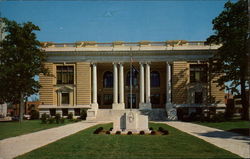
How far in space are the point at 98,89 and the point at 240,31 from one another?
27.9 meters

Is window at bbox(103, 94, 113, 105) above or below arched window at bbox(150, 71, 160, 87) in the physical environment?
below

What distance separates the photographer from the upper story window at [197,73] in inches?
1709

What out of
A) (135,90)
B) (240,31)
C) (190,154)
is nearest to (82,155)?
(190,154)

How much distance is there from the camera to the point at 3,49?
1387 inches

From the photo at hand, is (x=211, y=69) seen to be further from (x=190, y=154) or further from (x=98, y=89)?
(x=190, y=154)

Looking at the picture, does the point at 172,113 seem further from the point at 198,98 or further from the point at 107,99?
the point at 107,99

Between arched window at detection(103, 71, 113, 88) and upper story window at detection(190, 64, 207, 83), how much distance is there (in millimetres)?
15680

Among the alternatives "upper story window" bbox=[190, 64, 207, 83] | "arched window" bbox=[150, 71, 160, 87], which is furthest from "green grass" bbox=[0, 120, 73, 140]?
"upper story window" bbox=[190, 64, 207, 83]

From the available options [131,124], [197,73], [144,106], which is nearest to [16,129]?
[131,124]

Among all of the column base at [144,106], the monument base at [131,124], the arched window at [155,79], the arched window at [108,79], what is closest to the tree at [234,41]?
the column base at [144,106]

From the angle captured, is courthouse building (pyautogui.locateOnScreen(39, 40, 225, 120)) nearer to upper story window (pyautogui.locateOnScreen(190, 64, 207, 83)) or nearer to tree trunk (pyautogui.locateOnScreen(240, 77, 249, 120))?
upper story window (pyautogui.locateOnScreen(190, 64, 207, 83))

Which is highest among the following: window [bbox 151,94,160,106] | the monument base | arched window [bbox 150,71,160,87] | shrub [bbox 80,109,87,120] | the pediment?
arched window [bbox 150,71,160,87]

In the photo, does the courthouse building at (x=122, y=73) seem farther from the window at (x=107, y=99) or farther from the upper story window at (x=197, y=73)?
the window at (x=107, y=99)

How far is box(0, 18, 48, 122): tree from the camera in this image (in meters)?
34.5
